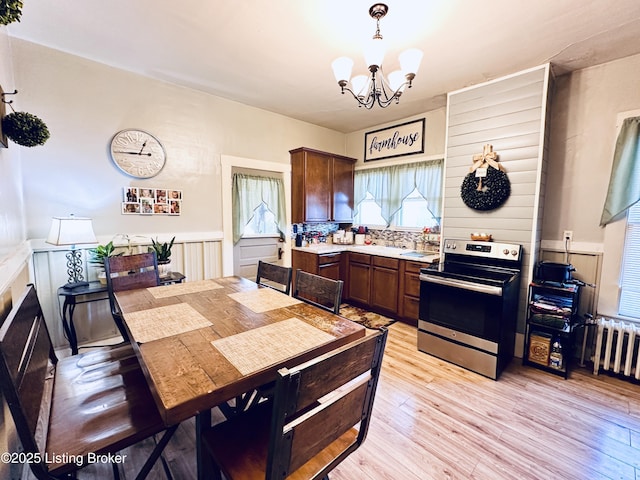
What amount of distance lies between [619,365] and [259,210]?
3925mm

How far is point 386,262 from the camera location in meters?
3.61

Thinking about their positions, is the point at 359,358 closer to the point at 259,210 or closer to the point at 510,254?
the point at 510,254

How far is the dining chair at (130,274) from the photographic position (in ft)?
6.67

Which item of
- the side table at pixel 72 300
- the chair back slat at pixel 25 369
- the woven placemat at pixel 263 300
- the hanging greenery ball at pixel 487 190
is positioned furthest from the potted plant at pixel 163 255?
the hanging greenery ball at pixel 487 190

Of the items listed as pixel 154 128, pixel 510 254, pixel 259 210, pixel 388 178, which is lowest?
pixel 510 254

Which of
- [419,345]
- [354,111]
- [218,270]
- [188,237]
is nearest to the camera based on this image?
[419,345]

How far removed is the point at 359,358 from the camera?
0.94 m

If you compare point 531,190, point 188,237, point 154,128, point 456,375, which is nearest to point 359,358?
point 456,375

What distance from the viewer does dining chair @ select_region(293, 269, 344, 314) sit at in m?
1.70

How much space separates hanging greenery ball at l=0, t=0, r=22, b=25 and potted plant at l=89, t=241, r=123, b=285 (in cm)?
176

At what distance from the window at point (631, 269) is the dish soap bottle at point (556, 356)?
2.06 feet

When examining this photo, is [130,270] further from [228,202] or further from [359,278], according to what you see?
[359,278]

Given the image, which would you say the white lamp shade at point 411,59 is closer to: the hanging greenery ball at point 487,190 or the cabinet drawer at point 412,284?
the hanging greenery ball at point 487,190

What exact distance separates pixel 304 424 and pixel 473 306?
2146 mm
